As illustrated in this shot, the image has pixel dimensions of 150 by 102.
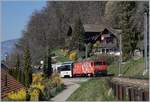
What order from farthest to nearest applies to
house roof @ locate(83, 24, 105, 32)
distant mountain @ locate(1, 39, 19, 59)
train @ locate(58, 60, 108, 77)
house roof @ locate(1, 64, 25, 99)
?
house roof @ locate(83, 24, 105, 32) → train @ locate(58, 60, 108, 77) → distant mountain @ locate(1, 39, 19, 59) → house roof @ locate(1, 64, 25, 99)

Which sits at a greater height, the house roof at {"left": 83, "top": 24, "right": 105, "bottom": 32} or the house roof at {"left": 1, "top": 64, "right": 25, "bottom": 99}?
the house roof at {"left": 83, "top": 24, "right": 105, "bottom": 32}

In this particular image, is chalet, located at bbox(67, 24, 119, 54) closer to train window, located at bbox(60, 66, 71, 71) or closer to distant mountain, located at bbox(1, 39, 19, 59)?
distant mountain, located at bbox(1, 39, 19, 59)

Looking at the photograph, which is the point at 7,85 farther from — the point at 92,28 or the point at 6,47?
the point at 92,28

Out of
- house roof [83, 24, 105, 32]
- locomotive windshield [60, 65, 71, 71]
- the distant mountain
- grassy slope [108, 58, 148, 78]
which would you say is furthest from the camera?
house roof [83, 24, 105, 32]

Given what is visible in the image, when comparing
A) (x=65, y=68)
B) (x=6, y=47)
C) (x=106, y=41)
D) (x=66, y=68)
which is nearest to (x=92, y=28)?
(x=106, y=41)

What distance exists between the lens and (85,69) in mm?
59000

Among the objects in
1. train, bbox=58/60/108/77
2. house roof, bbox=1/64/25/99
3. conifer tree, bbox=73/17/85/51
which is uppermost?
conifer tree, bbox=73/17/85/51

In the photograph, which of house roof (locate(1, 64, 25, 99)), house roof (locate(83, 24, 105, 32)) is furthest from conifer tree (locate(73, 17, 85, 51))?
house roof (locate(1, 64, 25, 99))

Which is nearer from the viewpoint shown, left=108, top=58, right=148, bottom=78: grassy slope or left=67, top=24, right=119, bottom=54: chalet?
left=108, top=58, right=148, bottom=78: grassy slope

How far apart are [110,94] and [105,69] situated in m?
34.5

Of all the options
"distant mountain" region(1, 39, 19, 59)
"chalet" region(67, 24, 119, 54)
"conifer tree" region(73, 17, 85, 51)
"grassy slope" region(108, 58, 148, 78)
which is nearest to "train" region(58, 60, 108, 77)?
"grassy slope" region(108, 58, 148, 78)

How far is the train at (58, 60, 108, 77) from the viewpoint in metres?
57.2

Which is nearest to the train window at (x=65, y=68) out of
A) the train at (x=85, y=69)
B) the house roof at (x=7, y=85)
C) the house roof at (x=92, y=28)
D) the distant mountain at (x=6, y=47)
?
the train at (x=85, y=69)

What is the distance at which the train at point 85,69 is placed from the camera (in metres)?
57.2
